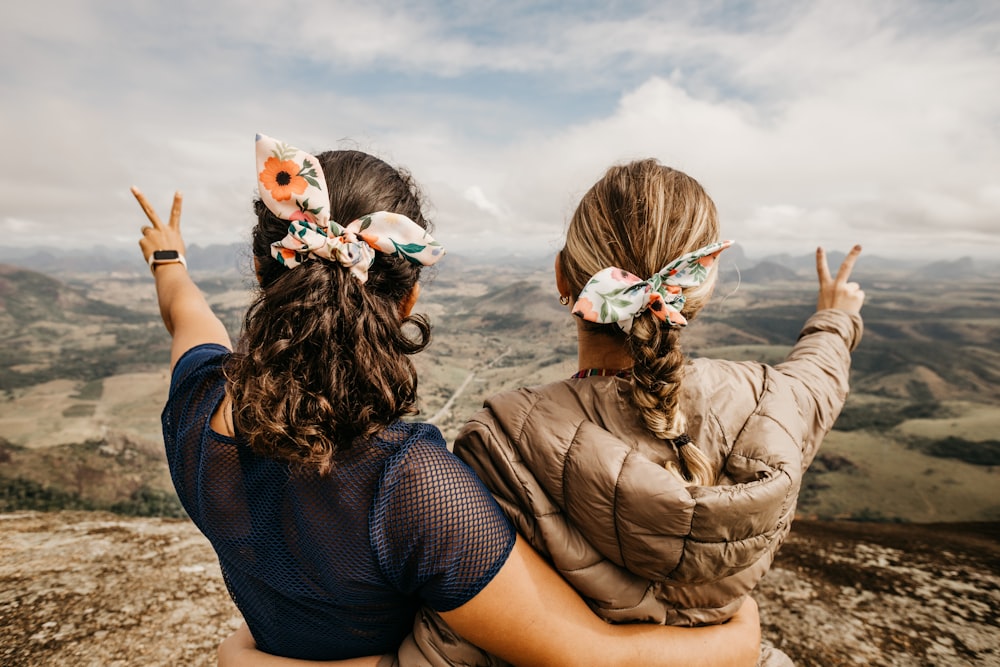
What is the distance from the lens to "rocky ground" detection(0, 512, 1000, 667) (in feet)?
15.1

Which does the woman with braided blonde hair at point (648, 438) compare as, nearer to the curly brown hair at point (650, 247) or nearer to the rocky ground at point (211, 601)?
the curly brown hair at point (650, 247)

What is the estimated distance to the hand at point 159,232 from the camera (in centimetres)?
329

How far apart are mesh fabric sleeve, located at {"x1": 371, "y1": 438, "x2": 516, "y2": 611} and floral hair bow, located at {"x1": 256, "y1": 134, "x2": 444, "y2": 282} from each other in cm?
73

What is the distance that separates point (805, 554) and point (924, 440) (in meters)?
118

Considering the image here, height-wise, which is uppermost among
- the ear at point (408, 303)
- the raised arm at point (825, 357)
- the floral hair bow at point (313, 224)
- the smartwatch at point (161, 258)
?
the floral hair bow at point (313, 224)

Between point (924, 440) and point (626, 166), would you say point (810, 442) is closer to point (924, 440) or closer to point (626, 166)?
point (626, 166)

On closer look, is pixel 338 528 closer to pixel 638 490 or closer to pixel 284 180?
pixel 638 490

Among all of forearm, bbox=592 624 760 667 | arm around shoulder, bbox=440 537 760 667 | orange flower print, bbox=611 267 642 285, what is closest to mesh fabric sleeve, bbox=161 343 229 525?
arm around shoulder, bbox=440 537 760 667

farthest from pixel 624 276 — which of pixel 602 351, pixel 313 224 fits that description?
pixel 313 224

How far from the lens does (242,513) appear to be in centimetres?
193

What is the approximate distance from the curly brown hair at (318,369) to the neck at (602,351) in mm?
1026

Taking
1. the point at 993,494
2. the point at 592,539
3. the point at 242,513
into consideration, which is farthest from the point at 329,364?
the point at 993,494

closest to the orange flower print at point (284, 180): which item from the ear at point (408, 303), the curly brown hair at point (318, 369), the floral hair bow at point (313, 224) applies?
the floral hair bow at point (313, 224)

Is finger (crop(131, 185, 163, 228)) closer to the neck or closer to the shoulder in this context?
the shoulder
